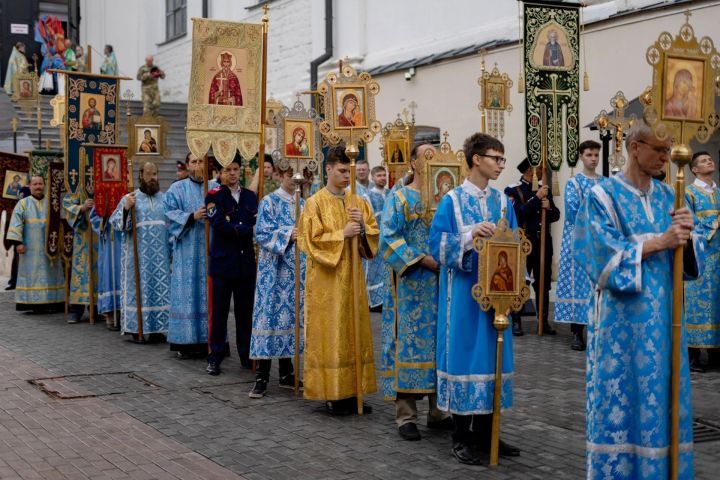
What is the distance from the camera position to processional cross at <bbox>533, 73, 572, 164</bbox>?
34.4 ft

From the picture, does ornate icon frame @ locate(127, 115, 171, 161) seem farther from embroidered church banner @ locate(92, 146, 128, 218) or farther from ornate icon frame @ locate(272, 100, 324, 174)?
ornate icon frame @ locate(272, 100, 324, 174)

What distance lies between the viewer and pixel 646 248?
4410 mm

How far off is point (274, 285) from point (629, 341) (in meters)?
4.01

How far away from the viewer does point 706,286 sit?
29.7 ft

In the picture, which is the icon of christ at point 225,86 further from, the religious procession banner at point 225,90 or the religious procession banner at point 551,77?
the religious procession banner at point 551,77

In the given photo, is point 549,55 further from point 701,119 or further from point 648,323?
point 648,323

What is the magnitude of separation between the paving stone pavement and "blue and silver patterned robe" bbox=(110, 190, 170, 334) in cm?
125

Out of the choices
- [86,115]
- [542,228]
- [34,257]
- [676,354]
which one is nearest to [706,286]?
[542,228]

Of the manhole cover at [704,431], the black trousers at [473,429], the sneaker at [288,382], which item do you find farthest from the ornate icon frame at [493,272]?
the sneaker at [288,382]

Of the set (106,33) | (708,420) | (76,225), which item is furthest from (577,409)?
(106,33)

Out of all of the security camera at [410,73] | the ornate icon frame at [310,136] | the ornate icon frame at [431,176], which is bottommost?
the ornate icon frame at [431,176]

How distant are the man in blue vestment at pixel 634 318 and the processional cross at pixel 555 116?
5.97 meters

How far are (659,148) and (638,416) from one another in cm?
124

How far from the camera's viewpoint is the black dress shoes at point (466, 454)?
576cm
